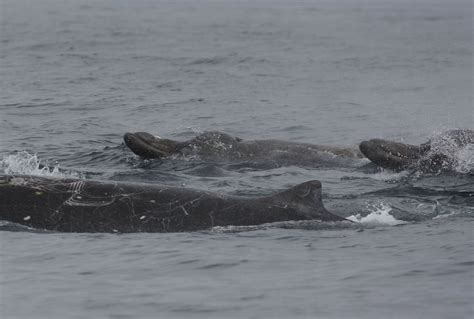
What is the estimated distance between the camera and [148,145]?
63.3 feet

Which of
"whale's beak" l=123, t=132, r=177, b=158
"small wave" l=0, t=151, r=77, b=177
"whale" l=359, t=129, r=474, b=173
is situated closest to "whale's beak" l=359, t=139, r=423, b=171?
"whale" l=359, t=129, r=474, b=173

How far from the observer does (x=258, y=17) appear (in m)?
70.4

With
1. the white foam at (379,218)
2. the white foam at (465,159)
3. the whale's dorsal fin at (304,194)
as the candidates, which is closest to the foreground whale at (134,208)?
the whale's dorsal fin at (304,194)

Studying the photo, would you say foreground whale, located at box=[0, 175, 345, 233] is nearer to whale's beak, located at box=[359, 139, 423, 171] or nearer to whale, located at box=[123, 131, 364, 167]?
whale's beak, located at box=[359, 139, 423, 171]

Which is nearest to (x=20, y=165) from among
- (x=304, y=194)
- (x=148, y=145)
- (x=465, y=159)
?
(x=148, y=145)

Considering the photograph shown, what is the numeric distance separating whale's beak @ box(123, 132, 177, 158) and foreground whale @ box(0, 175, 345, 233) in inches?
241

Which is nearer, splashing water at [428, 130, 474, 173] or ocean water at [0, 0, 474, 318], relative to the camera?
ocean water at [0, 0, 474, 318]

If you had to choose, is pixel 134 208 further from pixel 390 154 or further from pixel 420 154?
pixel 420 154

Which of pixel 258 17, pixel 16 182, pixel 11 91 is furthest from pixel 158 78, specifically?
→ pixel 258 17

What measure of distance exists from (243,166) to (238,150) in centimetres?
81

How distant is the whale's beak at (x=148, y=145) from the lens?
19125 millimetres

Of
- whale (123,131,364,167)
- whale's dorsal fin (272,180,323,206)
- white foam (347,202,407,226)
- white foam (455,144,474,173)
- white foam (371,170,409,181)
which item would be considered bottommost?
whale (123,131,364,167)

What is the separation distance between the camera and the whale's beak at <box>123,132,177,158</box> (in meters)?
19.1

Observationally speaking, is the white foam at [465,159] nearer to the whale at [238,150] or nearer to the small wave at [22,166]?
the whale at [238,150]
